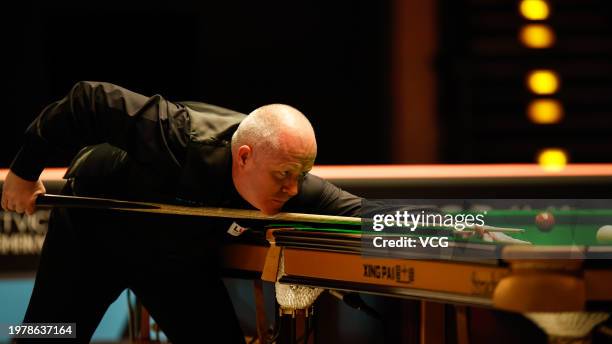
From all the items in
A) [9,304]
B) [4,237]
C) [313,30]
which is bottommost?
[9,304]

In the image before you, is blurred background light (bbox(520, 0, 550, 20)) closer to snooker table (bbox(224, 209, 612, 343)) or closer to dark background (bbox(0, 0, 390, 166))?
dark background (bbox(0, 0, 390, 166))

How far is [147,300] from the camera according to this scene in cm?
255

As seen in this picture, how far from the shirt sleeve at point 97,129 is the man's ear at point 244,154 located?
18 cm

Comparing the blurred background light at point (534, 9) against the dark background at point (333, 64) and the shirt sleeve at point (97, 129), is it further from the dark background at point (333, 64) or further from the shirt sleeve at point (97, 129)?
the shirt sleeve at point (97, 129)

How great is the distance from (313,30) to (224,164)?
365cm

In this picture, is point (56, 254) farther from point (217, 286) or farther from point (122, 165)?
point (217, 286)

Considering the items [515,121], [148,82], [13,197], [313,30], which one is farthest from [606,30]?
[13,197]

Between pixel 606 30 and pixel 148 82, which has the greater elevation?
pixel 606 30

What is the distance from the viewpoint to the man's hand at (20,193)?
100 inches

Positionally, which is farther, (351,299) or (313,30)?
(313,30)

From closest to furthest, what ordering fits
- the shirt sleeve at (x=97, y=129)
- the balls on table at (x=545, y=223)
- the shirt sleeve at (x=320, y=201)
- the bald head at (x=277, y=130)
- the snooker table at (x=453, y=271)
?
1. the snooker table at (x=453, y=271)
2. the bald head at (x=277, y=130)
3. the shirt sleeve at (x=97, y=129)
4. the shirt sleeve at (x=320, y=201)
5. the balls on table at (x=545, y=223)

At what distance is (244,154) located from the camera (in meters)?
2.47

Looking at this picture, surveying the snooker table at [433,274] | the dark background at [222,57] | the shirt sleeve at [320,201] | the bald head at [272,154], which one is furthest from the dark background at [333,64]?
the bald head at [272,154]

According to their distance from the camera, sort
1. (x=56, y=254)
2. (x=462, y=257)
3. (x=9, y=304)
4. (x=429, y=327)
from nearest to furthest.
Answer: (x=462, y=257), (x=429, y=327), (x=56, y=254), (x=9, y=304)
